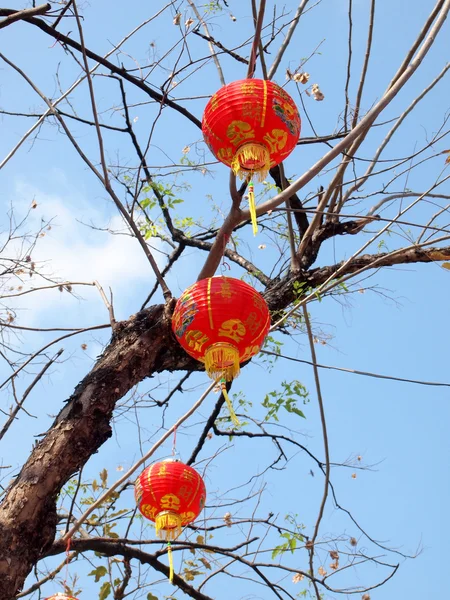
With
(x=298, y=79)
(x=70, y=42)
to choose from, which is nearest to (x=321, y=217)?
(x=298, y=79)

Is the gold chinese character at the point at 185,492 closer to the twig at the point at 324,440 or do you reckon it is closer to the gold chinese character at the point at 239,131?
the twig at the point at 324,440

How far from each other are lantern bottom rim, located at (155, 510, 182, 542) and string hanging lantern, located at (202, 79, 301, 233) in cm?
114

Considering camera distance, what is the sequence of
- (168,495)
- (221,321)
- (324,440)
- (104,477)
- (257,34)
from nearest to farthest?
(221,321)
(257,34)
(168,495)
(324,440)
(104,477)

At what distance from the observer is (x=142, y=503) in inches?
107

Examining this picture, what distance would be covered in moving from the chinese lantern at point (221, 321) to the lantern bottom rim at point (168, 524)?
1.86 feet

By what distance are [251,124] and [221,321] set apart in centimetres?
67

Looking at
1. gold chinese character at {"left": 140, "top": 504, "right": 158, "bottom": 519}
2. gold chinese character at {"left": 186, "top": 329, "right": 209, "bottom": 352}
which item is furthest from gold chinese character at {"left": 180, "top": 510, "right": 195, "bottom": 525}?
gold chinese character at {"left": 186, "top": 329, "right": 209, "bottom": 352}

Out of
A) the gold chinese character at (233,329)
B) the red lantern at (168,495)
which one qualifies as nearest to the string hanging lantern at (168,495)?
the red lantern at (168,495)

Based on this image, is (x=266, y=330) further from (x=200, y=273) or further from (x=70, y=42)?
(x=70, y=42)

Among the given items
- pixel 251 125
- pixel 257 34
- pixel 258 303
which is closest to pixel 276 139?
pixel 251 125

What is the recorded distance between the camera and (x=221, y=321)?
2.37 metres

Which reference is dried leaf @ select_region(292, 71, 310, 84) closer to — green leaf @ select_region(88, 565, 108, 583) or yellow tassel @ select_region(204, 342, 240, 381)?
yellow tassel @ select_region(204, 342, 240, 381)

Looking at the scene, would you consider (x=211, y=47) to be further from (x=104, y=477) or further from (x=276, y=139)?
(x=104, y=477)

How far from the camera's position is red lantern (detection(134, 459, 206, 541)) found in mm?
2699
